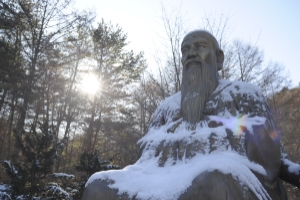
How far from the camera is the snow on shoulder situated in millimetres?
1751

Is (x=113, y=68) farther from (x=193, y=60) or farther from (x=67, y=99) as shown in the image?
(x=193, y=60)

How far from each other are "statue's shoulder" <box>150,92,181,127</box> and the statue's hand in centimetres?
102

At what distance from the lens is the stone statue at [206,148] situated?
1691 millimetres

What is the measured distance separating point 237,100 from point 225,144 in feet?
1.62

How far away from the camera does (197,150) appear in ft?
7.80

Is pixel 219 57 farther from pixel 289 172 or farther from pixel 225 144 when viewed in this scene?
pixel 289 172

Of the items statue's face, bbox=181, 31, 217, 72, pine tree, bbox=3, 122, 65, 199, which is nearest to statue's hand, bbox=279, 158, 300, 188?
statue's face, bbox=181, 31, 217, 72

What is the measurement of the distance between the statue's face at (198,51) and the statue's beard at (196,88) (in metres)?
0.03

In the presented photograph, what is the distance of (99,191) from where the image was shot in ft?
6.54

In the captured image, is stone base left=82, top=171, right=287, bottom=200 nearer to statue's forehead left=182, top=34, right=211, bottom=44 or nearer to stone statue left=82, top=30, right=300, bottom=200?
stone statue left=82, top=30, right=300, bottom=200

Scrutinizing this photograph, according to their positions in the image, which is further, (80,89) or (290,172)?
(80,89)

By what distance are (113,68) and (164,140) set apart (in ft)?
38.2

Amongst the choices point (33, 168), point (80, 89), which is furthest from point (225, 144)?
point (80, 89)

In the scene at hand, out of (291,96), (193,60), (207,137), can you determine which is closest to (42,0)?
(193,60)
